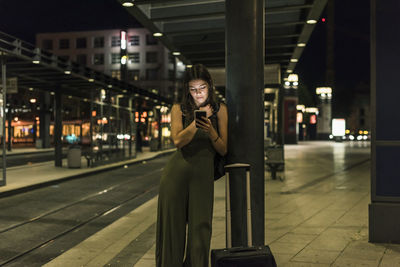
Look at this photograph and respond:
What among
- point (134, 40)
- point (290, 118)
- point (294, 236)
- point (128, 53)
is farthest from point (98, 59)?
point (294, 236)

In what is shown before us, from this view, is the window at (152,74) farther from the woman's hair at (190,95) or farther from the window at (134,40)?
the woman's hair at (190,95)

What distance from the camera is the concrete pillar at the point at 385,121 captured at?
16.1ft

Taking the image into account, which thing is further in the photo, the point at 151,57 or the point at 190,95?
the point at 151,57

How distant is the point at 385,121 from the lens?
496cm

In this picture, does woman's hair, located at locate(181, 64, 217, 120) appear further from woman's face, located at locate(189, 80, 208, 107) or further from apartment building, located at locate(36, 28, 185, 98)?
apartment building, located at locate(36, 28, 185, 98)

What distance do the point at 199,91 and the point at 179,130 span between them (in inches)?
12.8

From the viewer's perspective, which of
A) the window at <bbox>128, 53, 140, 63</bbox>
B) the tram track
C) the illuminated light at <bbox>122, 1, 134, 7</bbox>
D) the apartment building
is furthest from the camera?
the window at <bbox>128, 53, 140, 63</bbox>

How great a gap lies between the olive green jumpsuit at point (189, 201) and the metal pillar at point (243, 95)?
333 mm

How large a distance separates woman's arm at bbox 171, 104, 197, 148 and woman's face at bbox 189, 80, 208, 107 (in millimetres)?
142

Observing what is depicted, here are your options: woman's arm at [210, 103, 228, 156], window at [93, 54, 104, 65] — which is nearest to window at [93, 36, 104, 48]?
window at [93, 54, 104, 65]

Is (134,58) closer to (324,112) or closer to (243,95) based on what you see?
(324,112)

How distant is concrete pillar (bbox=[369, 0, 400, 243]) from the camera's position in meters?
4.91

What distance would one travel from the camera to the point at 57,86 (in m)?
18.1

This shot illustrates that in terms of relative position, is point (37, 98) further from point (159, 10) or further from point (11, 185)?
point (159, 10)
